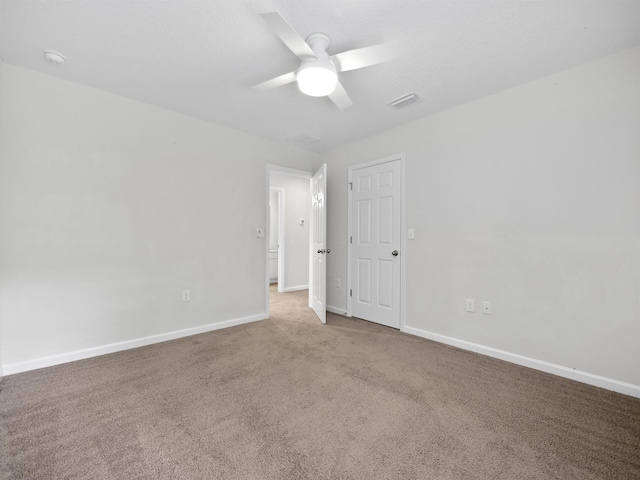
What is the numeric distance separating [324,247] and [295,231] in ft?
9.03

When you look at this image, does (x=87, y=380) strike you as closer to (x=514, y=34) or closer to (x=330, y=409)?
(x=330, y=409)

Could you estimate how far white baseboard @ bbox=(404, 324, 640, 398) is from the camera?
2.07 metres

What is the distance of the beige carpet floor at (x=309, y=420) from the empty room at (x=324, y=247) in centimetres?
2

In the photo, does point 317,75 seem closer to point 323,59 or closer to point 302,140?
point 323,59

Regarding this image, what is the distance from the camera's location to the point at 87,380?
2.21m

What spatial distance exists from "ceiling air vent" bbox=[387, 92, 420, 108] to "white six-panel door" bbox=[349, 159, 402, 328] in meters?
0.71

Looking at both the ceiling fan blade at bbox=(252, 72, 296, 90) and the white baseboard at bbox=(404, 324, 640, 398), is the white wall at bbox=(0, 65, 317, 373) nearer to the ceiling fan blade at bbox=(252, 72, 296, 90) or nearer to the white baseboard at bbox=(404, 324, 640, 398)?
the ceiling fan blade at bbox=(252, 72, 296, 90)

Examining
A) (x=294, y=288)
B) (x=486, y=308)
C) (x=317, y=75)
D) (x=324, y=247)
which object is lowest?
(x=294, y=288)

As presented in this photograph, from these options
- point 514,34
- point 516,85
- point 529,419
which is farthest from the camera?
point 516,85

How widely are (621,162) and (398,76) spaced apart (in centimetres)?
175

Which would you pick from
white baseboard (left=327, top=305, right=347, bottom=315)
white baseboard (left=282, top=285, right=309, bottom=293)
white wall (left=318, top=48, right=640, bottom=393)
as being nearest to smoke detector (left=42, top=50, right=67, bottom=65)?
white wall (left=318, top=48, right=640, bottom=393)

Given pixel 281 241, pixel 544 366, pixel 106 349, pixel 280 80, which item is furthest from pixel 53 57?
pixel 544 366

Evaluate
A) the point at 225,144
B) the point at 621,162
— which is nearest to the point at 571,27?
the point at 621,162

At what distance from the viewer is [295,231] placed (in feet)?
21.3
